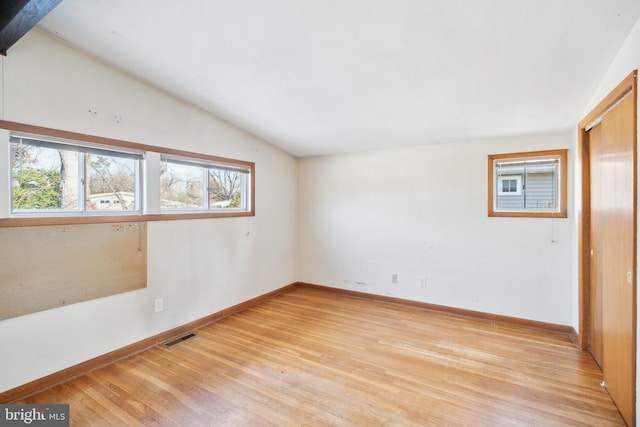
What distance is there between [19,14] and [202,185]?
2046 millimetres

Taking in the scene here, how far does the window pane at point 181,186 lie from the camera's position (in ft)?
10.1

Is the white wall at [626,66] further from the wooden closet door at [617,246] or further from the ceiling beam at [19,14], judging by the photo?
the ceiling beam at [19,14]

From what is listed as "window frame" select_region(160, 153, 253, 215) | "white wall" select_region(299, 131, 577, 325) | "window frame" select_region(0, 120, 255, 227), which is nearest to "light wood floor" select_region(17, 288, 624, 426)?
"white wall" select_region(299, 131, 577, 325)

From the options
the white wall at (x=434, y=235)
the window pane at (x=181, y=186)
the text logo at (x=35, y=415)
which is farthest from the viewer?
the white wall at (x=434, y=235)

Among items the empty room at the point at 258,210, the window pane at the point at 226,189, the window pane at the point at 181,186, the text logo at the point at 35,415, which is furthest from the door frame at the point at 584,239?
the text logo at the point at 35,415

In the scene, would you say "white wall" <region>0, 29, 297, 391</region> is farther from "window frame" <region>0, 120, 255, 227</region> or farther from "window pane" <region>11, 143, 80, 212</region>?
"window pane" <region>11, 143, 80, 212</region>

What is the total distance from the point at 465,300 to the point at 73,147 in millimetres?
4383

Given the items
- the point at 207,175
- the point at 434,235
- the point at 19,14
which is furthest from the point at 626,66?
the point at 207,175

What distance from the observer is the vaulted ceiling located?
1.70m

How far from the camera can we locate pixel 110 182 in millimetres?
2682

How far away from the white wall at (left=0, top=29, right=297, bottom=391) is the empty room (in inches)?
0.7

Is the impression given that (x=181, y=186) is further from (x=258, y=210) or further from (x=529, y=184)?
(x=529, y=184)

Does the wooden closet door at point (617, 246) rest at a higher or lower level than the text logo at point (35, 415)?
higher

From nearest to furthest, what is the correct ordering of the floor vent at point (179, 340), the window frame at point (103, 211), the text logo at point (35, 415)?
1. the text logo at point (35, 415)
2. the window frame at point (103, 211)
3. the floor vent at point (179, 340)
